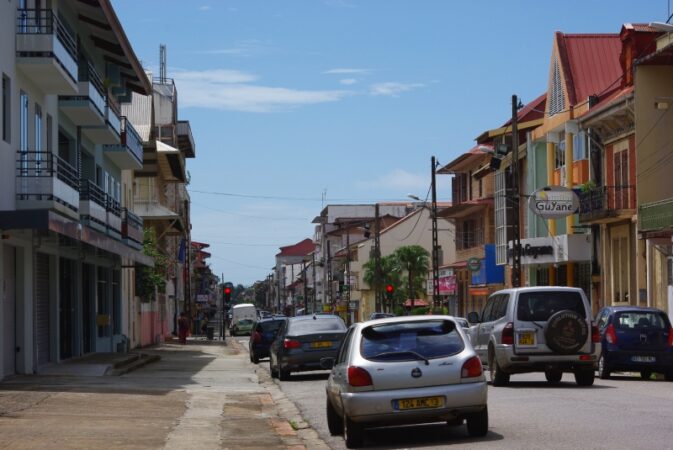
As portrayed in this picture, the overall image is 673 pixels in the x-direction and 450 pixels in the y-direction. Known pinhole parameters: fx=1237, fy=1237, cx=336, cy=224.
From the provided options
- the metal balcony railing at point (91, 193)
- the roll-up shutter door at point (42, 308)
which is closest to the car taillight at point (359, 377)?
the roll-up shutter door at point (42, 308)

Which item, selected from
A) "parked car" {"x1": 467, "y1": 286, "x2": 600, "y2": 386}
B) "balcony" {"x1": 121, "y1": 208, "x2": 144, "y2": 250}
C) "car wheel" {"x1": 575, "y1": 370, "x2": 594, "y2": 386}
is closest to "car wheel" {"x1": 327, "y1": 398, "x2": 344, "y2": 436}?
"parked car" {"x1": 467, "y1": 286, "x2": 600, "y2": 386}

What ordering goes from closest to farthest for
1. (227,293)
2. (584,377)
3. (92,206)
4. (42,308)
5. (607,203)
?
1. (584,377)
2. (42,308)
3. (92,206)
4. (607,203)
5. (227,293)

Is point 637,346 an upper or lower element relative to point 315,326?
lower

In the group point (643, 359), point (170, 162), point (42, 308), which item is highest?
point (170, 162)

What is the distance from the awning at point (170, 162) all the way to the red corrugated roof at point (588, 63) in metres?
19.7

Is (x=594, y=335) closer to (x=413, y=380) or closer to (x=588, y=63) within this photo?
(x=413, y=380)

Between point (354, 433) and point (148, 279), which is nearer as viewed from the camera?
point (354, 433)

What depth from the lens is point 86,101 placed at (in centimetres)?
3244

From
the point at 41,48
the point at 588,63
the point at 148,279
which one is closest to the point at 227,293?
the point at 148,279

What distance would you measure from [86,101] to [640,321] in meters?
15.3

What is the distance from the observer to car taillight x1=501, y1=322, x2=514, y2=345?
74.4 feet

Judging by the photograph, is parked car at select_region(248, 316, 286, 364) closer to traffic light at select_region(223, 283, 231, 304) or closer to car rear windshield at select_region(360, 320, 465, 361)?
traffic light at select_region(223, 283, 231, 304)

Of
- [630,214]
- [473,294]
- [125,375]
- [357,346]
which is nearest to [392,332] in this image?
[357,346]

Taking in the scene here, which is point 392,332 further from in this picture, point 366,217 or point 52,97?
point 366,217
